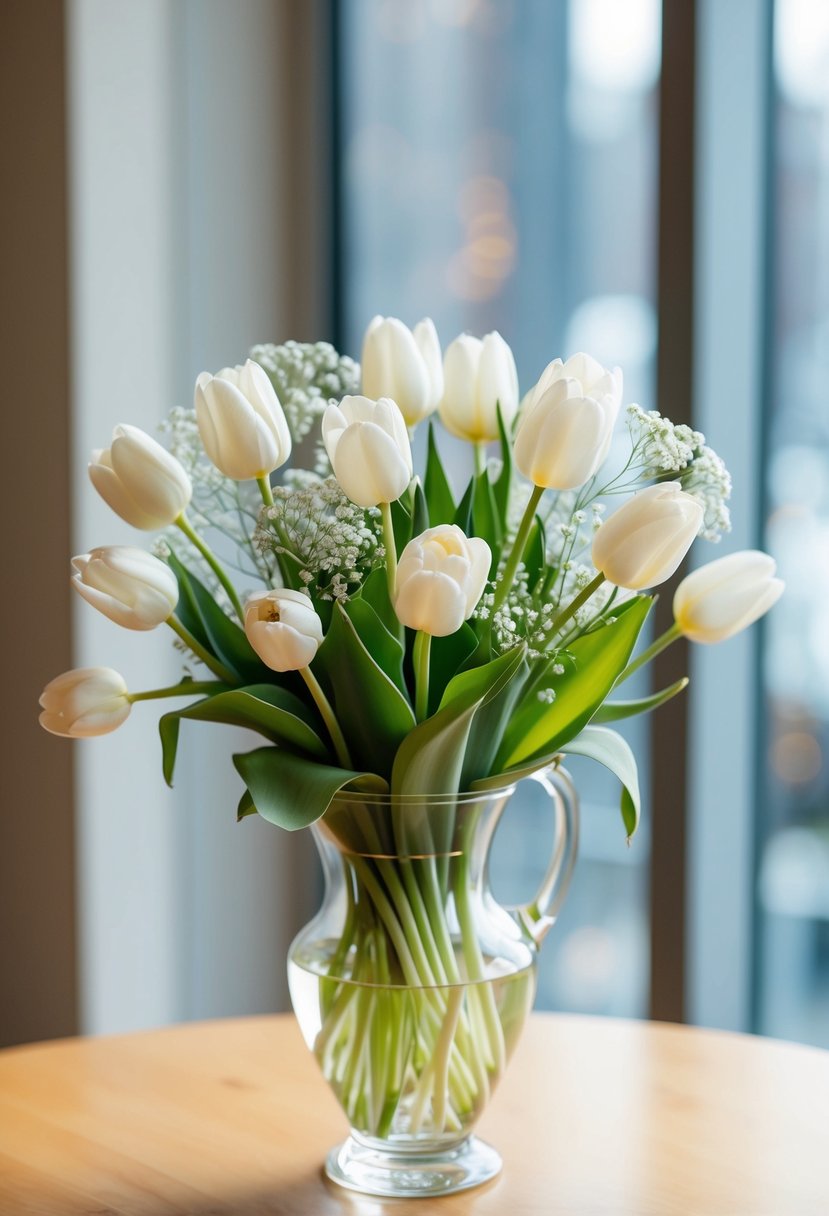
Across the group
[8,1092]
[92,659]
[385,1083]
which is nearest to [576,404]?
[385,1083]

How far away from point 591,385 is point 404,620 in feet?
0.62

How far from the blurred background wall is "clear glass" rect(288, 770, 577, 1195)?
2.31 ft

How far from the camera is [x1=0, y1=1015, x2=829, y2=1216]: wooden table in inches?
32.7

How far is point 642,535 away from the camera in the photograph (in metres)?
0.74

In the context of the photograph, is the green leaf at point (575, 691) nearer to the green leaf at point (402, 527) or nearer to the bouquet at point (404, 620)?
the bouquet at point (404, 620)

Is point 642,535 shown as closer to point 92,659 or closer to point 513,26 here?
point 92,659

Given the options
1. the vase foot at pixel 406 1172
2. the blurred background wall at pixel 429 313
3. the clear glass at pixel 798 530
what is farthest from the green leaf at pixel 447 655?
the clear glass at pixel 798 530

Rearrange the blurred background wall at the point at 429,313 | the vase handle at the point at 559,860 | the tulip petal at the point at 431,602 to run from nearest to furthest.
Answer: the tulip petal at the point at 431,602 → the vase handle at the point at 559,860 → the blurred background wall at the point at 429,313

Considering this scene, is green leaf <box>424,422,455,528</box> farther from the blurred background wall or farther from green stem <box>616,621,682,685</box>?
the blurred background wall

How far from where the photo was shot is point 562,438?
75 centimetres

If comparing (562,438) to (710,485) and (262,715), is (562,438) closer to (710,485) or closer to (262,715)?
(710,485)

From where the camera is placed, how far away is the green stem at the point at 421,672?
0.76 m

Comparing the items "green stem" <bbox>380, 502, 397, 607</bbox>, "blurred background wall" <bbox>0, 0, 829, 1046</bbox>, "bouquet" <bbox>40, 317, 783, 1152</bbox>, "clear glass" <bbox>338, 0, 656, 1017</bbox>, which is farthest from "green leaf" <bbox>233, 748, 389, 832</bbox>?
"clear glass" <bbox>338, 0, 656, 1017</bbox>

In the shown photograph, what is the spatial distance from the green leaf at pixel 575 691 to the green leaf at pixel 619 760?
0.01m
